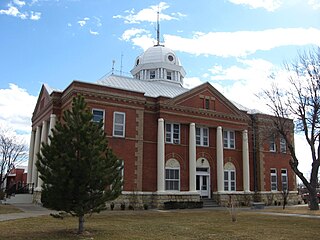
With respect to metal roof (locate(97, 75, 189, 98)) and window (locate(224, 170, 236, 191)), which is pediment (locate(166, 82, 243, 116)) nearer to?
metal roof (locate(97, 75, 189, 98))

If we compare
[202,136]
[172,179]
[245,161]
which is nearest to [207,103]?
[202,136]

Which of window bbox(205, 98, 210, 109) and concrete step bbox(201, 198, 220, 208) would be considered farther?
window bbox(205, 98, 210, 109)

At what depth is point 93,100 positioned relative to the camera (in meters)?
27.8

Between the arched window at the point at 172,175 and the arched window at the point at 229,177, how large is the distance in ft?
18.9

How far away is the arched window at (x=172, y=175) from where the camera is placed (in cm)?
3081

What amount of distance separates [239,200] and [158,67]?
1871 cm

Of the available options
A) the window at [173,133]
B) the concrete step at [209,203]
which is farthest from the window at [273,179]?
the window at [173,133]

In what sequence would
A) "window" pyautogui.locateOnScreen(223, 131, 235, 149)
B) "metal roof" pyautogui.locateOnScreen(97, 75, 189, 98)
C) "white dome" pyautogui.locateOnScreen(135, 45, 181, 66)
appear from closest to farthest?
1. "metal roof" pyautogui.locateOnScreen(97, 75, 189, 98)
2. "window" pyautogui.locateOnScreen(223, 131, 235, 149)
3. "white dome" pyautogui.locateOnScreen(135, 45, 181, 66)

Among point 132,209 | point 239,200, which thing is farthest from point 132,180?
point 239,200

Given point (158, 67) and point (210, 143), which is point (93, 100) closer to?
point (210, 143)

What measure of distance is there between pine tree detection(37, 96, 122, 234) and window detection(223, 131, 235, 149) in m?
22.9

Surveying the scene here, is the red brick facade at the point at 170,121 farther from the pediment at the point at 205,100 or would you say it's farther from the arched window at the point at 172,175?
the arched window at the point at 172,175

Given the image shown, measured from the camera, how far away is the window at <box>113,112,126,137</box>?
94.0ft

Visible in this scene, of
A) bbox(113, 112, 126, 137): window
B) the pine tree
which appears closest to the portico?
bbox(113, 112, 126, 137): window
